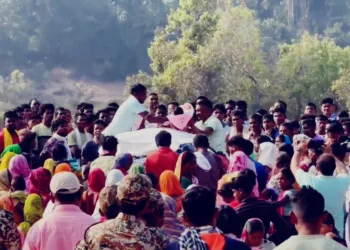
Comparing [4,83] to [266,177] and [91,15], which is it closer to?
[91,15]

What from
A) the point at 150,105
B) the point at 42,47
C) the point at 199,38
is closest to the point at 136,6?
the point at 42,47

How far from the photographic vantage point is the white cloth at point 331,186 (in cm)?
725

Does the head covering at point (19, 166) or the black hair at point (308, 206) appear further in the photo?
the head covering at point (19, 166)

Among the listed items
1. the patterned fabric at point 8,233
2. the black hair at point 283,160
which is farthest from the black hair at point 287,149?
the patterned fabric at point 8,233

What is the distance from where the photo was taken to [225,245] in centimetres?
472

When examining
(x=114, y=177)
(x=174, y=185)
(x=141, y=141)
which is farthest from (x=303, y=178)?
(x=141, y=141)

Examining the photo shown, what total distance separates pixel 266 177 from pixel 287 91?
28460 mm

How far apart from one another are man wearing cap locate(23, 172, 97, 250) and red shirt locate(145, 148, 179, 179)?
3116 millimetres

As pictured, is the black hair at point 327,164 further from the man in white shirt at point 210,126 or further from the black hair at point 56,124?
the black hair at point 56,124

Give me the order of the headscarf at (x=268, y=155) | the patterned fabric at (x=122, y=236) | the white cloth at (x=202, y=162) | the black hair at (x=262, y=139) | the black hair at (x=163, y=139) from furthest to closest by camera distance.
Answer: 1. the black hair at (x=262, y=139)
2. the headscarf at (x=268, y=155)
3. the black hair at (x=163, y=139)
4. the white cloth at (x=202, y=162)
5. the patterned fabric at (x=122, y=236)

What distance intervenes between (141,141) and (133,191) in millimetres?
4853

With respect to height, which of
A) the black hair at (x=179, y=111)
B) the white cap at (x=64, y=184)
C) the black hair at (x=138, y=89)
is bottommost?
the white cap at (x=64, y=184)

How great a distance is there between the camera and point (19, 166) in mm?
8523

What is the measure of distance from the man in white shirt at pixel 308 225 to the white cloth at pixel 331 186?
239 centimetres
